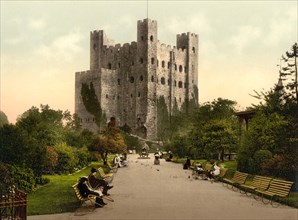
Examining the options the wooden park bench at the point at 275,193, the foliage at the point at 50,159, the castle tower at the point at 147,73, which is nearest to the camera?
the wooden park bench at the point at 275,193

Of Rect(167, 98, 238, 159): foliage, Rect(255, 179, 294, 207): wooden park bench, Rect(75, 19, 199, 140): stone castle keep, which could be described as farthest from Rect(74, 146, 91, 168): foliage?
Rect(75, 19, 199, 140): stone castle keep

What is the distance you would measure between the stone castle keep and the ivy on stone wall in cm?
73

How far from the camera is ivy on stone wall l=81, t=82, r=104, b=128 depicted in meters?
84.7

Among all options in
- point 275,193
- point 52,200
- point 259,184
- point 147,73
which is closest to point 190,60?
point 147,73

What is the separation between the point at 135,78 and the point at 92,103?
990 centimetres

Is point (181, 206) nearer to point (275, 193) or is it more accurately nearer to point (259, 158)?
point (275, 193)

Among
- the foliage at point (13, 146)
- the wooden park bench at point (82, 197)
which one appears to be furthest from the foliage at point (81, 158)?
the wooden park bench at point (82, 197)

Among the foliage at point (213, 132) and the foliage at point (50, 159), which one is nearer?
the foliage at point (50, 159)

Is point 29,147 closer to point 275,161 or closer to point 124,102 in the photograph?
point 275,161

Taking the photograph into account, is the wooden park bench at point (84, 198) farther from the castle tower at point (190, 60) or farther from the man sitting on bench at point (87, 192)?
the castle tower at point (190, 60)

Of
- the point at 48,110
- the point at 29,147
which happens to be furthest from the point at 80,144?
the point at 29,147

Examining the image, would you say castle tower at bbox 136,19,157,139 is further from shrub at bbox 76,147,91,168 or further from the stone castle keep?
shrub at bbox 76,147,91,168

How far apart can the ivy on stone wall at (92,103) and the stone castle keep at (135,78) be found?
2.41ft

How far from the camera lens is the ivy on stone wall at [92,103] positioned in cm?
8469
